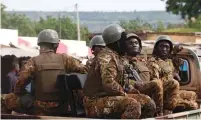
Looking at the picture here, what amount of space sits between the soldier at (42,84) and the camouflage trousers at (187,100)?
171 centimetres

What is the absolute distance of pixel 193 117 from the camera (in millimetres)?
8445

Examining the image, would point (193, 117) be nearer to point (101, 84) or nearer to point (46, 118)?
point (101, 84)

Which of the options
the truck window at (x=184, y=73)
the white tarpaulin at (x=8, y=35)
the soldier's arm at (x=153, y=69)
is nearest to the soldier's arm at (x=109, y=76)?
the soldier's arm at (x=153, y=69)

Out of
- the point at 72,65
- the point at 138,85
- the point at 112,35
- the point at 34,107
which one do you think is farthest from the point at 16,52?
the point at 112,35

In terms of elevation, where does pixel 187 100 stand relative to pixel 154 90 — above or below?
below

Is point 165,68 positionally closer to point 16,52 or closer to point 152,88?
point 152,88

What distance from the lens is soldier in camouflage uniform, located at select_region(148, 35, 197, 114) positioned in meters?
9.22

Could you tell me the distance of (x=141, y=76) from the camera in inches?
359

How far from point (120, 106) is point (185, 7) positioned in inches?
1571

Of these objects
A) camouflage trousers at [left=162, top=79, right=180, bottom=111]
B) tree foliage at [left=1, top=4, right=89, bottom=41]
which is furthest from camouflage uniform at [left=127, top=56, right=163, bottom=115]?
tree foliage at [left=1, top=4, right=89, bottom=41]

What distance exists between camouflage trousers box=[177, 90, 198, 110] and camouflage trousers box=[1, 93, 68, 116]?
1.77m

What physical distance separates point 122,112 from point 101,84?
0.40 meters

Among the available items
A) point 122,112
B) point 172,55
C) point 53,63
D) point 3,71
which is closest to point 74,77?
point 53,63

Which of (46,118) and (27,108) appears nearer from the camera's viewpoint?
(46,118)
